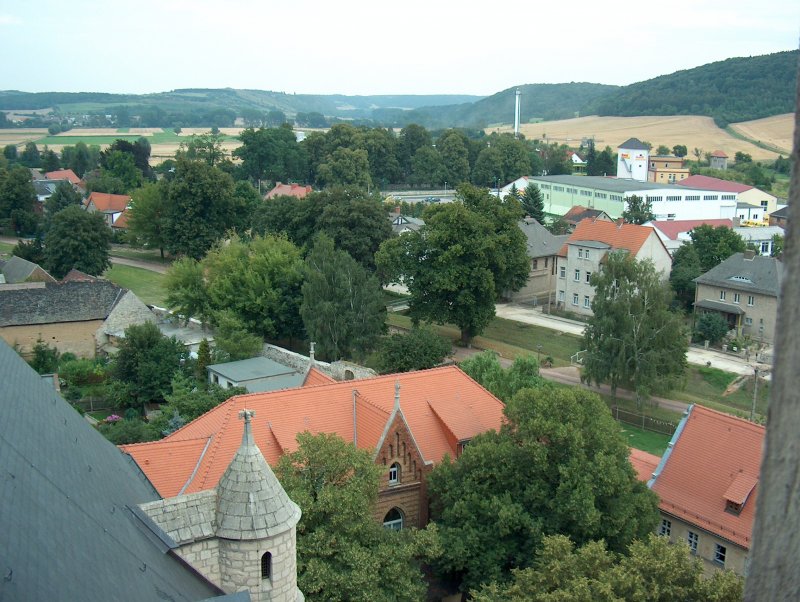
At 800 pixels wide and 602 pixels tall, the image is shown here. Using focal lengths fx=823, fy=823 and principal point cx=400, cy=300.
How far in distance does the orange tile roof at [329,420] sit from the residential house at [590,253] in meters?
33.7

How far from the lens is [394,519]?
27281 millimetres

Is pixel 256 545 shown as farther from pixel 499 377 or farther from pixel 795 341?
pixel 499 377

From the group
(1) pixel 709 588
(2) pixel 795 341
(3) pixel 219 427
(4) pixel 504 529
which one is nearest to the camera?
(2) pixel 795 341

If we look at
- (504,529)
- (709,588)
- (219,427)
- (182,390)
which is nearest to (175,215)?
(182,390)

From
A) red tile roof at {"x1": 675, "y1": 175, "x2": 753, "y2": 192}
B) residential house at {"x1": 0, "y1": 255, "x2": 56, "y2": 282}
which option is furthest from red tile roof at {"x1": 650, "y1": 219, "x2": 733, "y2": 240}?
residential house at {"x1": 0, "y1": 255, "x2": 56, "y2": 282}

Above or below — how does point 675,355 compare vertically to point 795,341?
below

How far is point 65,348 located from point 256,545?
1627 inches

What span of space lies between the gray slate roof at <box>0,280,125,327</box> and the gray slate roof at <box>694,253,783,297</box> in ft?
136

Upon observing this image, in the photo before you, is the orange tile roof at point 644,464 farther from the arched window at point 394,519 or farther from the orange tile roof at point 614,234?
the orange tile roof at point 614,234

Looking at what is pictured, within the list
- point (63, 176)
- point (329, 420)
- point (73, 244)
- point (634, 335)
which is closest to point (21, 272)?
point (73, 244)

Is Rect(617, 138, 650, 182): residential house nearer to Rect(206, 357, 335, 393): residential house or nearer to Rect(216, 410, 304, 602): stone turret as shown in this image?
Rect(206, 357, 335, 393): residential house

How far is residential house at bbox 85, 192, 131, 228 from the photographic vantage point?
3800 inches

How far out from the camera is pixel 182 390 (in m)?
37.9

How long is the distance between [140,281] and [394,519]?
2053 inches
